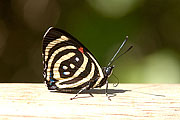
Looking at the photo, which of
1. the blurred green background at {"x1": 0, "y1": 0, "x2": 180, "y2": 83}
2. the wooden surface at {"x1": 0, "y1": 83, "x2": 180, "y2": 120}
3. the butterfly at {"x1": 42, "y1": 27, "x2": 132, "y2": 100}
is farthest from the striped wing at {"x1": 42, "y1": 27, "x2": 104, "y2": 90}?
the blurred green background at {"x1": 0, "y1": 0, "x2": 180, "y2": 83}

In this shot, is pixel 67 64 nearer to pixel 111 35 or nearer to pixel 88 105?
pixel 88 105

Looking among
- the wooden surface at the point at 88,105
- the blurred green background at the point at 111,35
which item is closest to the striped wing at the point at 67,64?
the wooden surface at the point at 88,105

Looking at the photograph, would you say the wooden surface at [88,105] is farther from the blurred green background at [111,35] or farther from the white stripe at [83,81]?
the blurred green background at [111,35]

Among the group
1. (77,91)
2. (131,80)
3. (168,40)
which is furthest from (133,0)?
(77,91)

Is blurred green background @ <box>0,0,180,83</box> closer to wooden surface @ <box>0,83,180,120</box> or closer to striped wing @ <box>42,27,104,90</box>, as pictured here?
striped wing @ <box>42,27,104,90</box>

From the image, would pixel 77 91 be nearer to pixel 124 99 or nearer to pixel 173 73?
pixel 124 99

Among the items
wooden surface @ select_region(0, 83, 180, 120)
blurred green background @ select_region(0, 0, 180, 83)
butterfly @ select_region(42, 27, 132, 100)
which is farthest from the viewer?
blurred green background @ select_region(0, 0, 180, 83)
